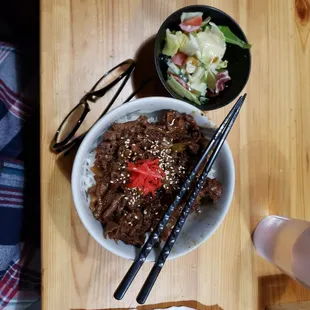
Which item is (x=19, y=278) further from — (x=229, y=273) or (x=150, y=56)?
(x=150, y=56)

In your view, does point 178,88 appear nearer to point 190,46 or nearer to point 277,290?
point 190,46

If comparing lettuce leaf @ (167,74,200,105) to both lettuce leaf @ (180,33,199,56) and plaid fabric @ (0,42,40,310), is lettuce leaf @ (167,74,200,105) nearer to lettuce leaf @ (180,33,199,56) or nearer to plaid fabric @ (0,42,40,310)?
lettuce leaf @ (180,33,199,56)

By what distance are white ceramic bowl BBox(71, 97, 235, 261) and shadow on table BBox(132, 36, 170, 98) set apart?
85mm

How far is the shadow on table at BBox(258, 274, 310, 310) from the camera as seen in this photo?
103cm

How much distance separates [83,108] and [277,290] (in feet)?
2.01

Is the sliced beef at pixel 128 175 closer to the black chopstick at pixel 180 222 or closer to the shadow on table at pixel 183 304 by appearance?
the black chopstick at pixel 180 222

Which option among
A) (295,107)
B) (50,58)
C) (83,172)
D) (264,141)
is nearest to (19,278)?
(83,172)

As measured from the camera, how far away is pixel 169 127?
873 millimetres

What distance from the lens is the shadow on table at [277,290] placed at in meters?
1.03

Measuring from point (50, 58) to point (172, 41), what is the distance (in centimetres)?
26

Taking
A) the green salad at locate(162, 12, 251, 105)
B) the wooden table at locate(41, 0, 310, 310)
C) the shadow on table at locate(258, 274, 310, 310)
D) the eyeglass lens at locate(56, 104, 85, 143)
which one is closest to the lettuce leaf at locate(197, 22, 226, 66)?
the green salad at locate(162, 12, 251, 105)

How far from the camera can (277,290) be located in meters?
1.04

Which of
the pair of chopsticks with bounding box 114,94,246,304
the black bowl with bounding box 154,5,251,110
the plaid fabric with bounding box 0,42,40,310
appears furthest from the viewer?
the plaid fabric with bounding box 0,42,40,310

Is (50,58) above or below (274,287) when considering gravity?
above
